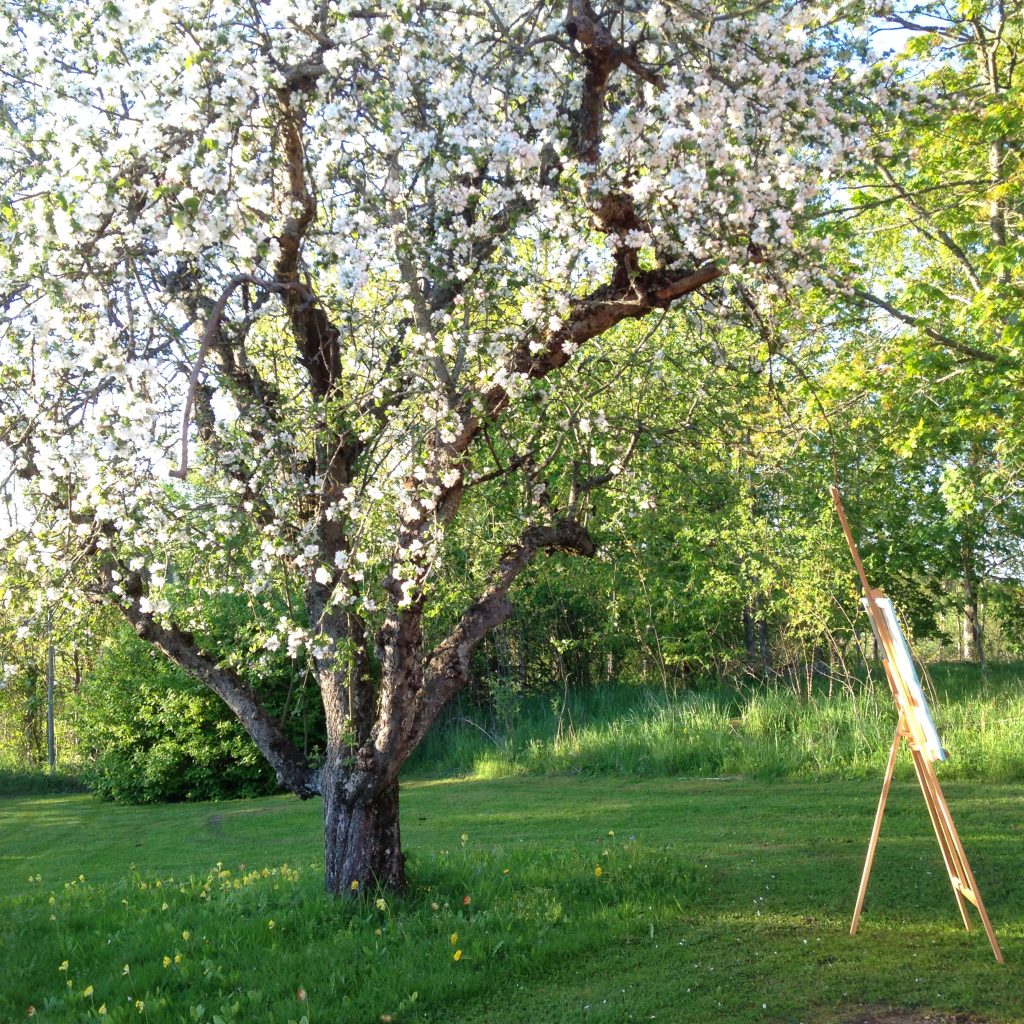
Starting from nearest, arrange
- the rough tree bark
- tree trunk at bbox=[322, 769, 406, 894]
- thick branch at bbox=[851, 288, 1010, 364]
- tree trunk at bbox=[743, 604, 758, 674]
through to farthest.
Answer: the rough tree bark → tree trunk at bbox=[322, 769, 406, 894] → thick branch at bbox=[851, 288, 1010, 364] → tree trunk at bbox=[743, 604, 758, 674]

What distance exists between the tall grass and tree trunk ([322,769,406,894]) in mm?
6484

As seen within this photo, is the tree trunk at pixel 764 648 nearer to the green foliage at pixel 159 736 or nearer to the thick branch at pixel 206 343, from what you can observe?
the green foliage at pixel 159 736

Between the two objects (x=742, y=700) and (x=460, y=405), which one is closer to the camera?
(x=460, y=405)

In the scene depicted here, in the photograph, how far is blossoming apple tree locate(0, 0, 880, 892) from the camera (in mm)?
4797

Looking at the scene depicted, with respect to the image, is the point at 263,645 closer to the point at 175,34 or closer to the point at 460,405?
the point at 460,405

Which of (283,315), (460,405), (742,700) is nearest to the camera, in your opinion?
(460,405)

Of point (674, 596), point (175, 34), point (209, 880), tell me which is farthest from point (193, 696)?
point (175, 34)

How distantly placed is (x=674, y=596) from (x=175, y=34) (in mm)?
12576

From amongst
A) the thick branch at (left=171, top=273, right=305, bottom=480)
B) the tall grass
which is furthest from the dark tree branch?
the tall grass

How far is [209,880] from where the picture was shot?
738 centimetres

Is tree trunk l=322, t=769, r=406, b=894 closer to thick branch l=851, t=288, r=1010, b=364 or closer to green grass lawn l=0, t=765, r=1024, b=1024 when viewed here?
green grass lawn l=0, t=765, r=1024, b=1024

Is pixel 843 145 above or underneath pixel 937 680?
above

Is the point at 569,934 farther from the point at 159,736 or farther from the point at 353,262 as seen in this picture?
the point at 159,736

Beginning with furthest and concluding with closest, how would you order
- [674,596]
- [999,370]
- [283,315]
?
[674,596]
[999,370]
[283,315]
